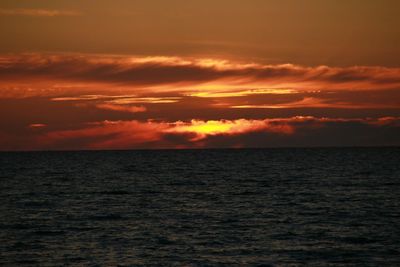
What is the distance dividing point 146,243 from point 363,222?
59.4 feet

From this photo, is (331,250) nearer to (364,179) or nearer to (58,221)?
(58,221)

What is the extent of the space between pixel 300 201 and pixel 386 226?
60.2 ft

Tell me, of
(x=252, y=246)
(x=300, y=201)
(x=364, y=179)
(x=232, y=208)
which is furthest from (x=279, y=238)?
(x=364, y=179)

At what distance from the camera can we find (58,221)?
4931cm

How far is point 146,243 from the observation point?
129ft

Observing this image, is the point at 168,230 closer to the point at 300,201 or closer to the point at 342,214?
the point at 342,214

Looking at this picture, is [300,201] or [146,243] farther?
[300,201]

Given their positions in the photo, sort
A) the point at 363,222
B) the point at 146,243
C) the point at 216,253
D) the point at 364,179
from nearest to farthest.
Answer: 1. the point at 216,253
2. the point at 146,243
3. the point at 363,222
4. the point at 364,179

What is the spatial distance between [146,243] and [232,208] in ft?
63.8

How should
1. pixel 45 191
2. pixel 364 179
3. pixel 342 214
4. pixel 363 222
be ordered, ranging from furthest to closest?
pixel 364 179 → pixel 45 191 → pixel 342 214 → pixel 363 222

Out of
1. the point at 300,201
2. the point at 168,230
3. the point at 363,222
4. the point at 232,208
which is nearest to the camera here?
the point at 168,230

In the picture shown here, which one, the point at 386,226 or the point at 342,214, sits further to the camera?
the point at 342,214

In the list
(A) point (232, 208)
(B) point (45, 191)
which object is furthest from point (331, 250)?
(B) point (45, 191)

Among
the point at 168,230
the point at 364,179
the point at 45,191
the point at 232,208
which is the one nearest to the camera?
the point at 168,230
